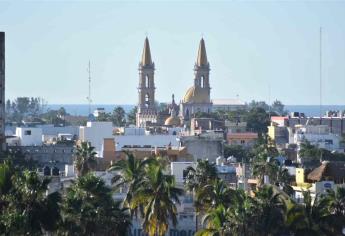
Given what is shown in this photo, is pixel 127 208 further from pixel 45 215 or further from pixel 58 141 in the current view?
pixel 58 141

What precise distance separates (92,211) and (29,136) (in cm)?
10335

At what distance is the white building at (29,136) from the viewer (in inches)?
6964

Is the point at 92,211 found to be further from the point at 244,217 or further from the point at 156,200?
the point at 244,217

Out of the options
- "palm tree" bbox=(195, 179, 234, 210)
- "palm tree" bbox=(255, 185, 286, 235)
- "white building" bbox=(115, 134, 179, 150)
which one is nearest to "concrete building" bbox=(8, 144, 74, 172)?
"white building" bbox=(115, 134, 179, 150)

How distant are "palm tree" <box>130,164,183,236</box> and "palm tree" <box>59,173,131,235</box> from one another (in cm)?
172

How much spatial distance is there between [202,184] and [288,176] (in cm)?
1614

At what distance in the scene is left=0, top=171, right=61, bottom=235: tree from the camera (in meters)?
67.5

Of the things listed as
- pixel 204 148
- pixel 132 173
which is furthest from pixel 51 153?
pixel 132 173

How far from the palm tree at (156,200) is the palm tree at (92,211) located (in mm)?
1722

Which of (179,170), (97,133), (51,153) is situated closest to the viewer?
(179,170)

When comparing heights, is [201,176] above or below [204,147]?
below

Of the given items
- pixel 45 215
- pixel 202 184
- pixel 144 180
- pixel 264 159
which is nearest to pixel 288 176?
pixel 264 159

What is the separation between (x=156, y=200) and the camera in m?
80.6

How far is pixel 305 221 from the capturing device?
7775 cm
